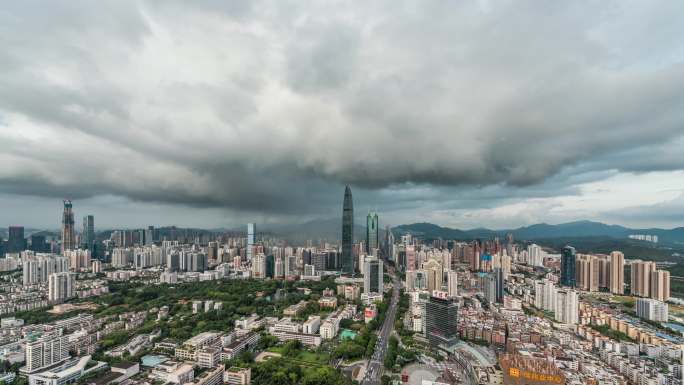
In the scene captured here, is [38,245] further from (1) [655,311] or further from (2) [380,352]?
(1) [655,311]

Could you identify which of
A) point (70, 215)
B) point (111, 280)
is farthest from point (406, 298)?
point (70, 215)

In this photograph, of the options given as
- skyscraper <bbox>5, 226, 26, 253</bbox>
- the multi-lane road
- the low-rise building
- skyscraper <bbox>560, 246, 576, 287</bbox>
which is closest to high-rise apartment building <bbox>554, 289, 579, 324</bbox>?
the multi-lane road

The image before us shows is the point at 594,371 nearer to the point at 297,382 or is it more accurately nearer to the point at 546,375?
the point at 546,375

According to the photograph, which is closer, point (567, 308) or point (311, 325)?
point (311, 325)

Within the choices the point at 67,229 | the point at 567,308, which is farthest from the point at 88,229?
the point at 567,308

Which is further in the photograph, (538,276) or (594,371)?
(538,276)
